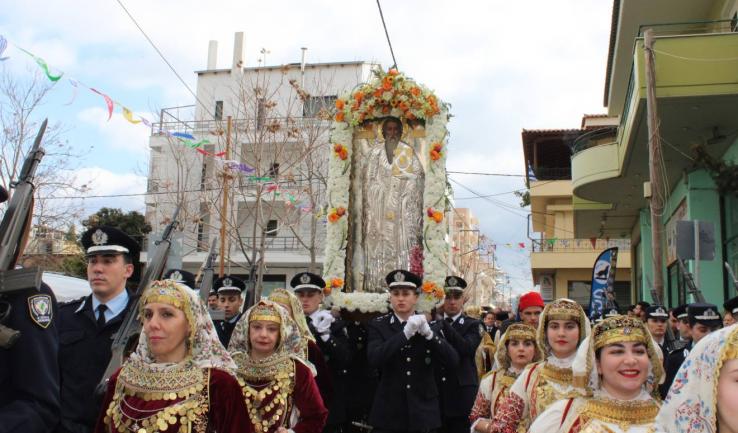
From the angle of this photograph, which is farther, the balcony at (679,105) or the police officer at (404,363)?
the balcony at (679,105)

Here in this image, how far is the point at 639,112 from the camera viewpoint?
13242mm

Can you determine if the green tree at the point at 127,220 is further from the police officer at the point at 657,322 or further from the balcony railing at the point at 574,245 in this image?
the police officer at the point at 657,322

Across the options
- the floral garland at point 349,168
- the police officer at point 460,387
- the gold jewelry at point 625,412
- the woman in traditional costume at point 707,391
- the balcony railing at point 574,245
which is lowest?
the police officer at point 460,387

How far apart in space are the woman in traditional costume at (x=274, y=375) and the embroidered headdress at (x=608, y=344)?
1971 millimetres

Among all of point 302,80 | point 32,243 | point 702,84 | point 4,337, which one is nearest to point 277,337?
point 4,337

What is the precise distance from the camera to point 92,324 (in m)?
4.54

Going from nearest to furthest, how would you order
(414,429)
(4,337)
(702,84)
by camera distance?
(4,337) → (414,429) → (702,84)

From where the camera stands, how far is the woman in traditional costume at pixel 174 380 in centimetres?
384

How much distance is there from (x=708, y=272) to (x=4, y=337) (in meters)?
14.1

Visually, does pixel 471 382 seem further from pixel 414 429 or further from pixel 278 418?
pixel 278 418

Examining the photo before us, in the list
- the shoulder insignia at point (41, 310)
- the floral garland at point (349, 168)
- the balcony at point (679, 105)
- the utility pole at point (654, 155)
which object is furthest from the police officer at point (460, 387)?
the balcony at point (679, 105)

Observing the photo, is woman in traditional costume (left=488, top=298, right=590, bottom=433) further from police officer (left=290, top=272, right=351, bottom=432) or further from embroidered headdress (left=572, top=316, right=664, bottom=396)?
police officer (left=290, top=272, right=351, bottom=432)

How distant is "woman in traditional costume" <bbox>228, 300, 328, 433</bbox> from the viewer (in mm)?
5004

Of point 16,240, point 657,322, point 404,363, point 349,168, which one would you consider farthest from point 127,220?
point 16,240
